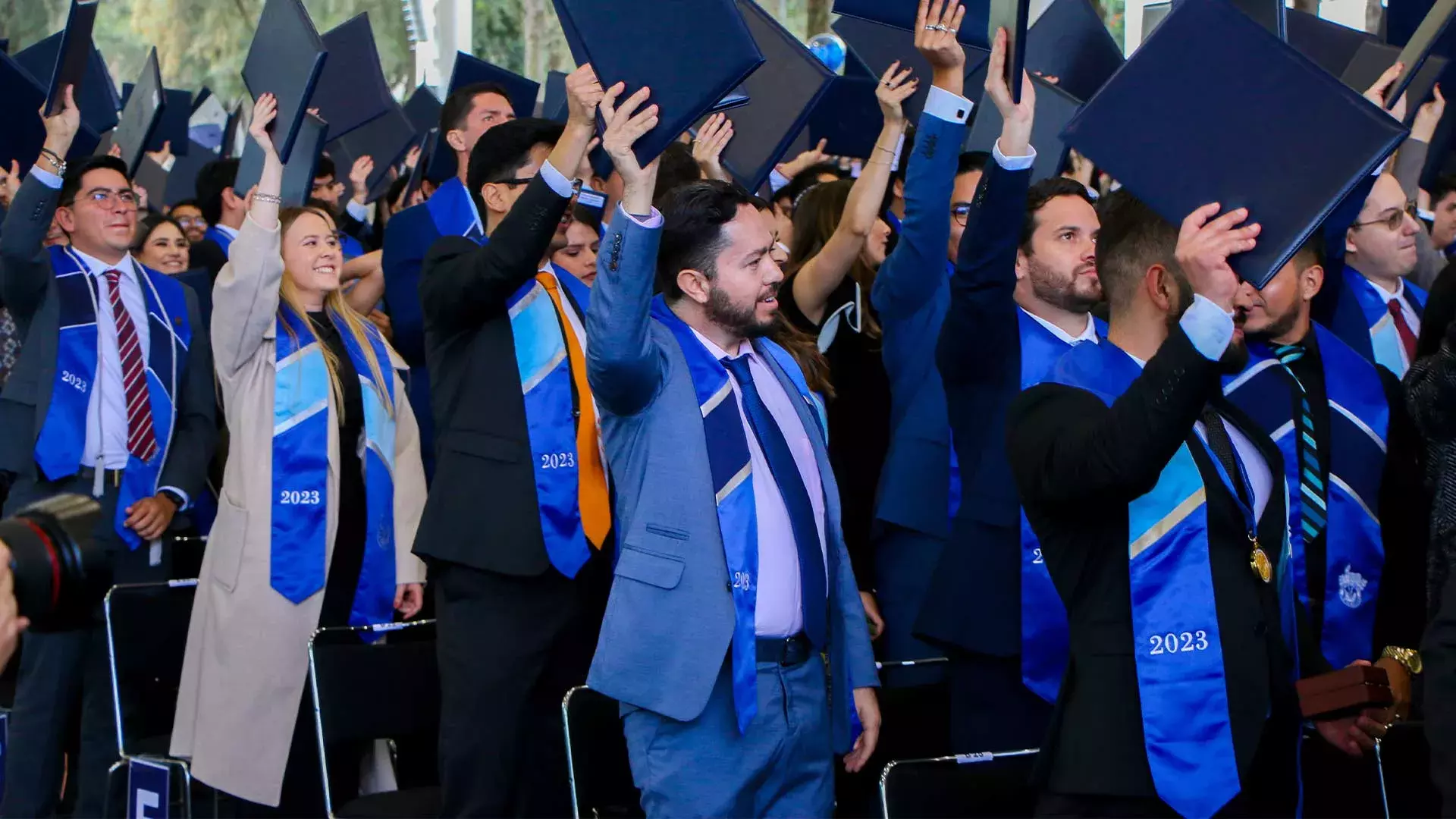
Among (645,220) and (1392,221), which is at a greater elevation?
(1392,221)

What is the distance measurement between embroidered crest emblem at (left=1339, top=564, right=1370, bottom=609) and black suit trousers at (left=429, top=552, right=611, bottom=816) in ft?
5.88

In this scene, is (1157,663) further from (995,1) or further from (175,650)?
(175,650)

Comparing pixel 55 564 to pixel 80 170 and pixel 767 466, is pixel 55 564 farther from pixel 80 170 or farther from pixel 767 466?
pixel 80 170

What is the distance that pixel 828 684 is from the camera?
356 cm

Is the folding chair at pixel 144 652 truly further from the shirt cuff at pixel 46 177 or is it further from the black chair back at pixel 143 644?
the shirt cuff at pixel 46 177

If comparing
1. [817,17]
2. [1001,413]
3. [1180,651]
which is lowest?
[1180,651]

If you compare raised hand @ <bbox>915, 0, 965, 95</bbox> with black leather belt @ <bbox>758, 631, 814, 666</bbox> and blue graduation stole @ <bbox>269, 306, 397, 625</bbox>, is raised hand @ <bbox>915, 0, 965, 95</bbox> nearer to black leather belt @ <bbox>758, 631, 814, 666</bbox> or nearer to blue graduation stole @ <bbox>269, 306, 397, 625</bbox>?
black leather belt @ <bbox>758, 631, 814, 666</bbox>

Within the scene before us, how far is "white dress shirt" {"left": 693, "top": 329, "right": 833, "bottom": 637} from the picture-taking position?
339 centimetres

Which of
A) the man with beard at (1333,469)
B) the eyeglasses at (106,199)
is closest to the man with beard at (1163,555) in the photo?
the man with beard at (1333,469)

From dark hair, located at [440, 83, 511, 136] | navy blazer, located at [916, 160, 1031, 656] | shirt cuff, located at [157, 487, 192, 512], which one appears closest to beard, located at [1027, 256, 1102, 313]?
navy blazer, located at [916, 160, 1031, 656]

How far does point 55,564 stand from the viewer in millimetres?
1822

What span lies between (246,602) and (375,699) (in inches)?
36.6

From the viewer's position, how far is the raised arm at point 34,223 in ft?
17.7

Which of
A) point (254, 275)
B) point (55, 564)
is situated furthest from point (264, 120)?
point (55, 564)
